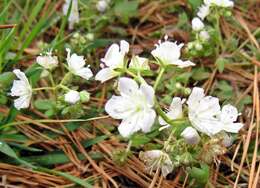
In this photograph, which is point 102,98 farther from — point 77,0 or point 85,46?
point 77,0

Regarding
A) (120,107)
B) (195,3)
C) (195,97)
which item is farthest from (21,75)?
(195,3)

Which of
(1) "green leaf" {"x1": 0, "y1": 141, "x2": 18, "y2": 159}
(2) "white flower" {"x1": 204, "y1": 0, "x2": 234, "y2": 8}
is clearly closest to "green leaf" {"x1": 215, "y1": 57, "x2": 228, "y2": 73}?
(2) "white flower" {"x1": 204, "y1": 0, "x2": 234, "y2": 8}

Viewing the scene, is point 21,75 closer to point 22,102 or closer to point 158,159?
point 22,102

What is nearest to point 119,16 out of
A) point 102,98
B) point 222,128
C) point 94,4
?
point 94,4

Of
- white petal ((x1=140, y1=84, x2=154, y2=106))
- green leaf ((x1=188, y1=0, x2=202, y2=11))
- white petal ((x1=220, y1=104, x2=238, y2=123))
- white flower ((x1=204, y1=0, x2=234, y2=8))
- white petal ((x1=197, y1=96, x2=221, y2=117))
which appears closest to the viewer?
white petal ((x1=140, y1=84, x2=154, y2=106))

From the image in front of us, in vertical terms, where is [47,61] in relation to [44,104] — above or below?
above

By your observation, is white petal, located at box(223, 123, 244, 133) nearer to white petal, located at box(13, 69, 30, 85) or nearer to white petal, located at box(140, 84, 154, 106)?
white petal, located at box(140, 84, 154, 106)
